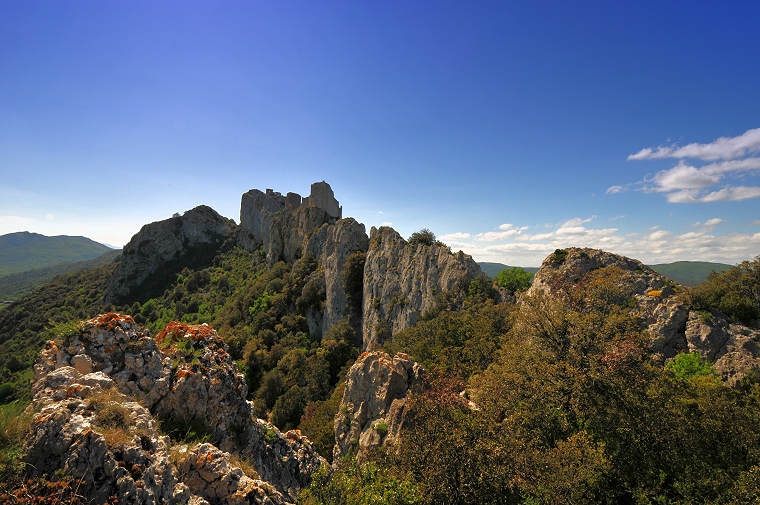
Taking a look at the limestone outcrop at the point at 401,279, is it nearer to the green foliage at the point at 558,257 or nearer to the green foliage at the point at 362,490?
the green foliage at the point at 558,257

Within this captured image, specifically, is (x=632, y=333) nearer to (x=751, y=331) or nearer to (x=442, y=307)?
(x=751, y=331)

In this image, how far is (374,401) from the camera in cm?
1672

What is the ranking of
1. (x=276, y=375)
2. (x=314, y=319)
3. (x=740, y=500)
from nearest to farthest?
(x=740, y=500) → (x=276, y=375) → (x=314, y=319)

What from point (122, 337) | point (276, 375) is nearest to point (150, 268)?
point (276, 375)

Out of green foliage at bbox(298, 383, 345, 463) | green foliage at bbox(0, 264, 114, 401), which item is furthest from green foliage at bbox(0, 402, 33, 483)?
green foliage at bbox(0, 264, 114, 401)

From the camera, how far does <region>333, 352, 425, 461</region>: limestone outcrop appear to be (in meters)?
15.3

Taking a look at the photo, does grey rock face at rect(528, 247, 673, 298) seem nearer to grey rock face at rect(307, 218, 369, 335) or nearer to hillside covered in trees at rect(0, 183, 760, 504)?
hillside covered in trees at rect(0, 183, 760, 504)

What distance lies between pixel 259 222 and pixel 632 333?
8497cm

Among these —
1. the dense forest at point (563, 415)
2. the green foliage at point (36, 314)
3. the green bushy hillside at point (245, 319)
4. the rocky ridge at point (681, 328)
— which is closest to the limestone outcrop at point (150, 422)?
the dense forest at point (563, 415)

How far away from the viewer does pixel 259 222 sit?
3423 inches

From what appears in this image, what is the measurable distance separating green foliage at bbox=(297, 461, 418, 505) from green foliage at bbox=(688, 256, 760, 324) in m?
22.4

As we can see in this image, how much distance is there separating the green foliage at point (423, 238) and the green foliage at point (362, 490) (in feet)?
111

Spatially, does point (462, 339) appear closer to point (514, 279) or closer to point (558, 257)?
point (558, 257)

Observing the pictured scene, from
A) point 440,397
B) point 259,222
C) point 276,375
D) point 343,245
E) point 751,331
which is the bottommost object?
point 276,375
